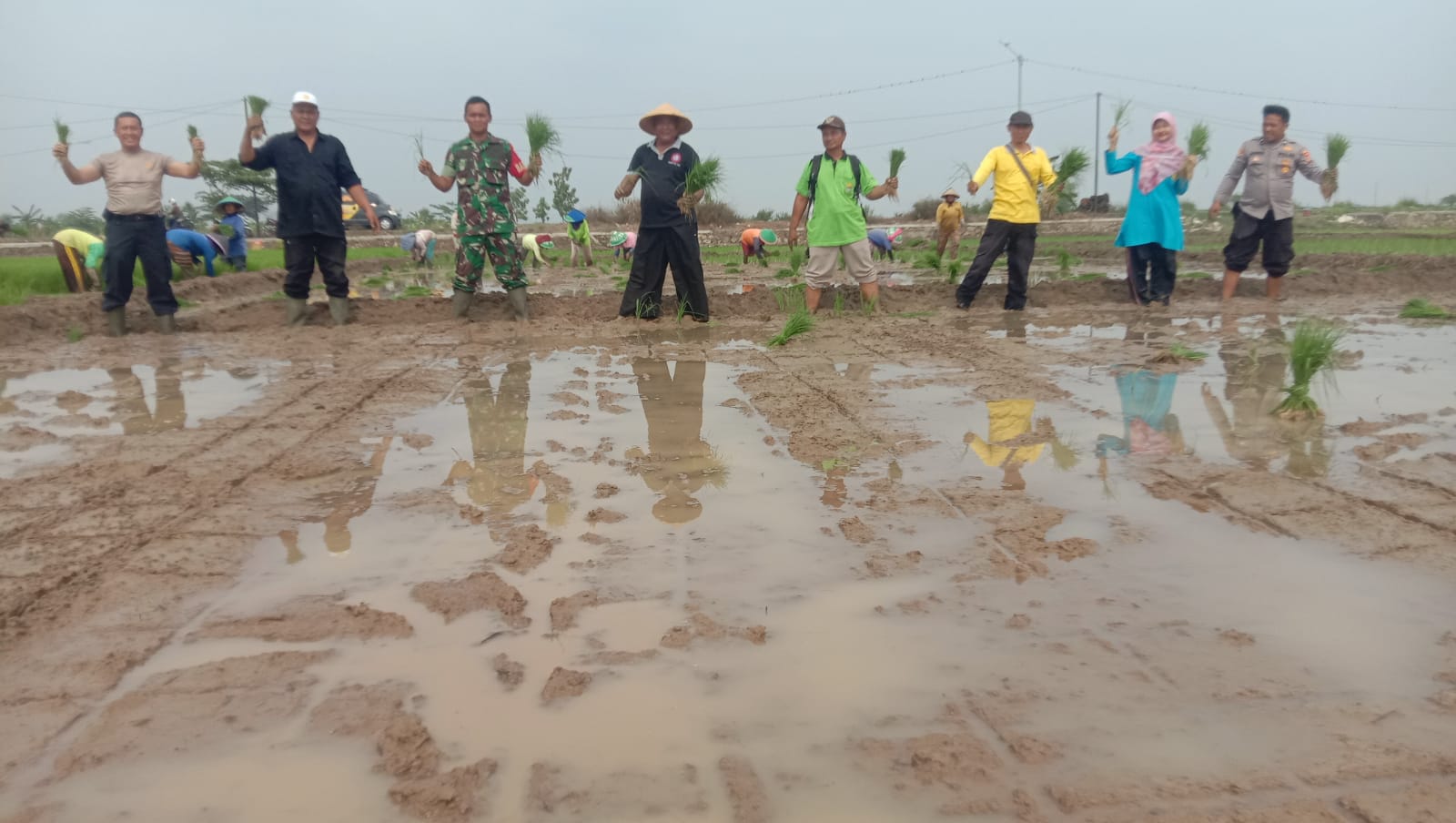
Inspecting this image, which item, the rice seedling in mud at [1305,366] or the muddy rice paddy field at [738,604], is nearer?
the muddy rice paddy field at [738,604]

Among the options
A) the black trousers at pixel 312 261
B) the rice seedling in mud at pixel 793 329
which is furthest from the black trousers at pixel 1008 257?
the black trousers at pixel 312 261

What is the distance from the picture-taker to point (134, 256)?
634 cm

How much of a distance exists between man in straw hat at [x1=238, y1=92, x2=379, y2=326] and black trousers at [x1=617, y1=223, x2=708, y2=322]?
1.84 m

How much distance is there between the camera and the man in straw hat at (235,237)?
1097 centimetres

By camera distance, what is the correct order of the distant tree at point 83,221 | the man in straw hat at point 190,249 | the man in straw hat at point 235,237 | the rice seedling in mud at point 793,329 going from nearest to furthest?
1. the rice seedling in mud at point 793,329
2. the man in straw hat at point 190,249
3. the man in straw hat at point 235,237
4. the distant tree at point 83,221

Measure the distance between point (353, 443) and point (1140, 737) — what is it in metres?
2.83

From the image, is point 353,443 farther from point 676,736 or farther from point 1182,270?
point 1182,270

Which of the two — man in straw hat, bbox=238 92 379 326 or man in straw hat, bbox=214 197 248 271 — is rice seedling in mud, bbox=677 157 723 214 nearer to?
man in straw hat, bbox=238 92 379 326

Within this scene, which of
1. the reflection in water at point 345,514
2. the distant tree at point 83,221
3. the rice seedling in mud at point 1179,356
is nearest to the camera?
the reflection in water at point 345,514

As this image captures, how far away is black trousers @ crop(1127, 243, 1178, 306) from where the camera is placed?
7.17 meters

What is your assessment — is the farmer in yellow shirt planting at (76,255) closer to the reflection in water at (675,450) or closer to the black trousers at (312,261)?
the black trousers at (312,261)

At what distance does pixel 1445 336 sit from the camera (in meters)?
5.28

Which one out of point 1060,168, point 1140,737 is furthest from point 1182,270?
point 1140,737

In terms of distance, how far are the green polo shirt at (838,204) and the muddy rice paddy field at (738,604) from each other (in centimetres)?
273
